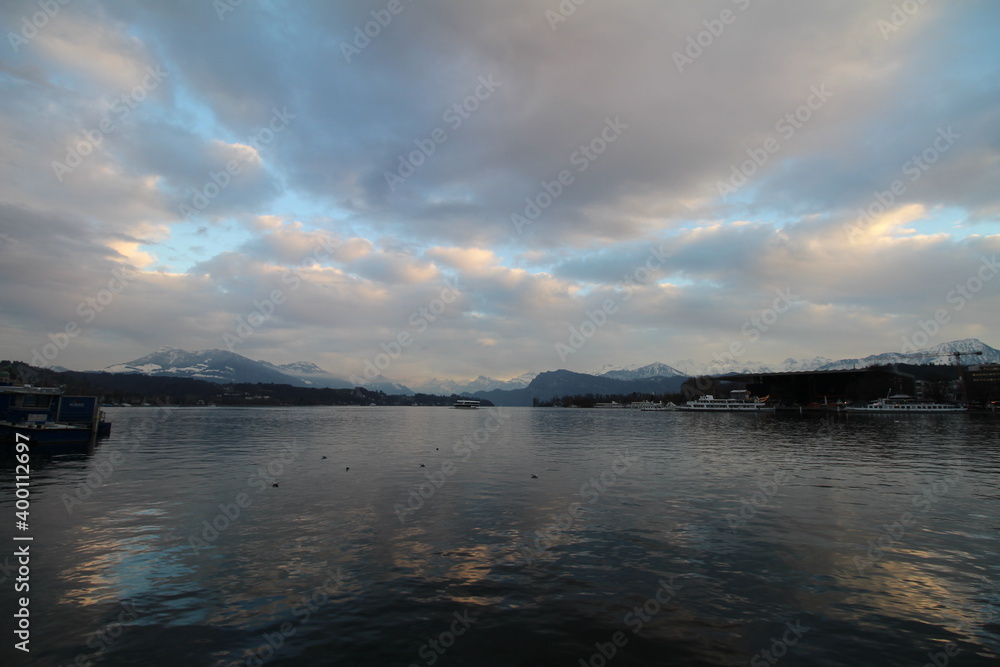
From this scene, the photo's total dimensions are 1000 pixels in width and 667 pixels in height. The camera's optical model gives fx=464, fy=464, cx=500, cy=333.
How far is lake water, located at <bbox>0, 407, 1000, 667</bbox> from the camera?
12.1 metres

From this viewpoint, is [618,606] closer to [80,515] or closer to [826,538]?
[826,538]

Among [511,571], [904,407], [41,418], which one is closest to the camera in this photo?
[511,571]

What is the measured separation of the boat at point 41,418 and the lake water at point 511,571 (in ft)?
92.9

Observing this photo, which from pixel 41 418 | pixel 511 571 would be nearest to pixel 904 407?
pixel 511 571

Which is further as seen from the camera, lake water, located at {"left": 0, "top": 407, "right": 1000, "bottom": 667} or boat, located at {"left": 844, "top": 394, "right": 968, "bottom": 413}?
boat, located at {"left": 844, "top": 394, "right": 968, "bottom": 413}

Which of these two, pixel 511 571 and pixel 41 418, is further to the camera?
pixel 41 418

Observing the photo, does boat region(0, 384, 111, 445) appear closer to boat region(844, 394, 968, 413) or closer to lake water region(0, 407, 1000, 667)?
lake water region(0, 407, 1000, 667)

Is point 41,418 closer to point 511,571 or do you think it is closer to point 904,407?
point 511,571

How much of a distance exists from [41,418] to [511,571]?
243 feet

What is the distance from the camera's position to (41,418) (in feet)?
198

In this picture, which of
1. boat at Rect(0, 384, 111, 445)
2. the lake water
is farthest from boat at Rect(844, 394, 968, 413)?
boat at Rect(0, 384, 111, 445)

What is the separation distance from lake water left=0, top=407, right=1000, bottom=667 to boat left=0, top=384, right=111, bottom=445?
2833cm

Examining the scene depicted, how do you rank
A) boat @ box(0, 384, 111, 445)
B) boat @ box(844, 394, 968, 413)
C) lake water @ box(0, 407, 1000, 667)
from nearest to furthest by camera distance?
lake water @ box(0, 407, 1000, 667) < boat @ box(0, 384, 111, 445) < boat @ box(844, 394, 968, 413)

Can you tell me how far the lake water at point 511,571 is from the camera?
1208cm
